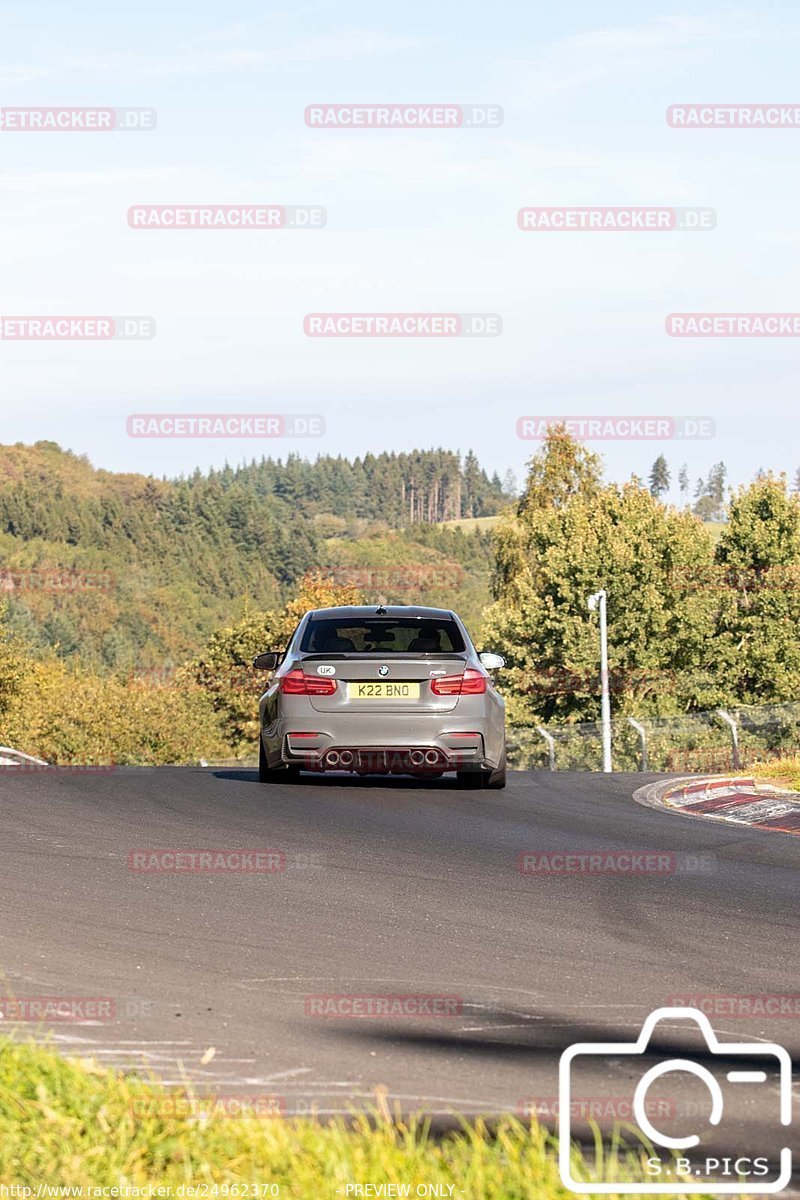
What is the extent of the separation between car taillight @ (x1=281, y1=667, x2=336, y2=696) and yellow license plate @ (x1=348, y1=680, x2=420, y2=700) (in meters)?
0.22

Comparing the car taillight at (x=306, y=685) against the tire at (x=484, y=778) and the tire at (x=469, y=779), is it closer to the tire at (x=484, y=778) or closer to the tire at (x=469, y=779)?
the tire at (x=484, y=778)

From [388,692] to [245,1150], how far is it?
36.1 ft

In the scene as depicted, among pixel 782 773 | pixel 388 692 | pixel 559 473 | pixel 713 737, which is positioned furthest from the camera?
pixel 559 473

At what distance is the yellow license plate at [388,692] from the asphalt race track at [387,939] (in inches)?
42.2

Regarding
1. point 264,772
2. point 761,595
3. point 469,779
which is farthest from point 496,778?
point 761,595

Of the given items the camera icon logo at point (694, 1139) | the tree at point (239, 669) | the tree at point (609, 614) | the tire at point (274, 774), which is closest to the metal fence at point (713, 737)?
the tire at point (274, 774)

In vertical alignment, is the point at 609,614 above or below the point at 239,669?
above

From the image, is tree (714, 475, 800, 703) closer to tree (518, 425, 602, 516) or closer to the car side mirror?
tree (518, 425, 602, 516)

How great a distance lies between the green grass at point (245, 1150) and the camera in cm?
434

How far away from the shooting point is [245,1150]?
4590 mm

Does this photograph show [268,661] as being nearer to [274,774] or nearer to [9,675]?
[274,774]

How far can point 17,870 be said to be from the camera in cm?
1070

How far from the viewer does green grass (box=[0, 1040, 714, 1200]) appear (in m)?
4.34

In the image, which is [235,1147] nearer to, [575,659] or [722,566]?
[575,659]
